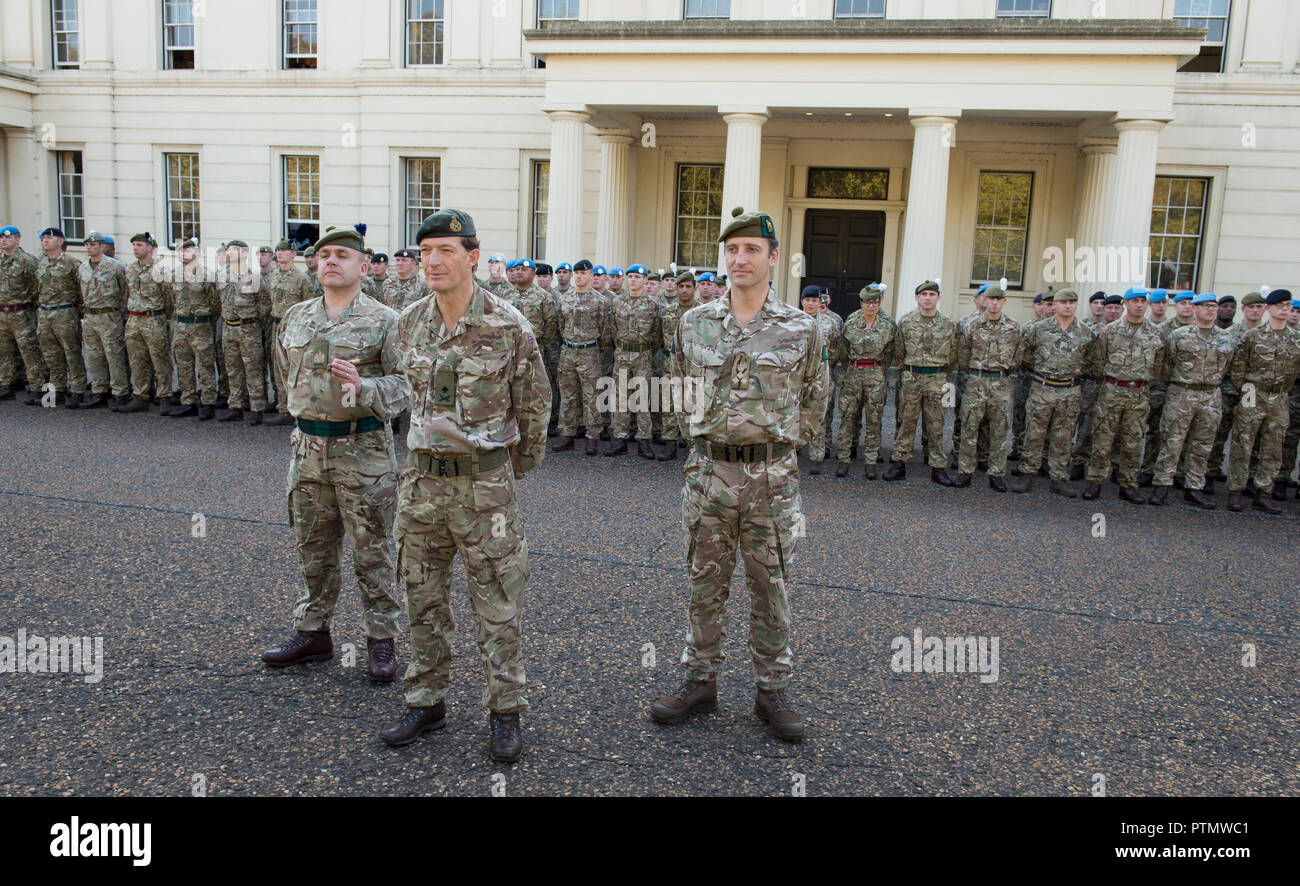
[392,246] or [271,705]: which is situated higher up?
[392,246]

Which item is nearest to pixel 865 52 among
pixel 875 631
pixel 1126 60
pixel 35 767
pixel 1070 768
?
pixel 1126 60

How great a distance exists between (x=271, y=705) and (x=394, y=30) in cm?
1825

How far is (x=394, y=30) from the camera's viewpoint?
19.2m

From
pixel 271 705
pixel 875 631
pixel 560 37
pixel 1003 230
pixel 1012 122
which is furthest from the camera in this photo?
pixel 1003 230

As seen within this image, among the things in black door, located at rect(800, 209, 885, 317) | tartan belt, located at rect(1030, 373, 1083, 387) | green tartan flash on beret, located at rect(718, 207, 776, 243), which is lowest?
tartan belt, located at rect(1030, 373, 1083, 387)

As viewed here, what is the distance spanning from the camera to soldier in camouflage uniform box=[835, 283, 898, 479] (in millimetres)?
9984

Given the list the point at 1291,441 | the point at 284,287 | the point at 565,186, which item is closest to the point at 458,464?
the point at 284,287

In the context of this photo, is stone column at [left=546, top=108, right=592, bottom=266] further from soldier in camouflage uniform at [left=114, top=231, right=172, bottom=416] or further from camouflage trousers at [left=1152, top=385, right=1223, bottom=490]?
camouflage trousers at [left=1152, top=385, right=1223, bottom=490]

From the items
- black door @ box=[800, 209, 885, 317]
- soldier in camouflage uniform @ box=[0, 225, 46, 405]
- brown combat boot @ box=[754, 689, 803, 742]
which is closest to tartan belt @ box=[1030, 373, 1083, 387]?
brown combat boot @ box=[754, 689, 803, 742]

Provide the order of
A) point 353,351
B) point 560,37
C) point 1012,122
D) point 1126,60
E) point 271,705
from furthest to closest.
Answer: point 1012,122 → point 560,37 → point 1126,60 → point 353,351 → point 271,705

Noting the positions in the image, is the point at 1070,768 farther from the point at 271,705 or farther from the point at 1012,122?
the point at 1012,122

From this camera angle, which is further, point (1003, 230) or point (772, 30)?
point (1003, 230)

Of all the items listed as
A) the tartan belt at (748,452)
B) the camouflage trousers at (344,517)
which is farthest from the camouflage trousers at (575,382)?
the tartan belt at (748,452)

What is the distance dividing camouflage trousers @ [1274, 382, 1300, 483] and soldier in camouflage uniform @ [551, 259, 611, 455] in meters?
7.20
